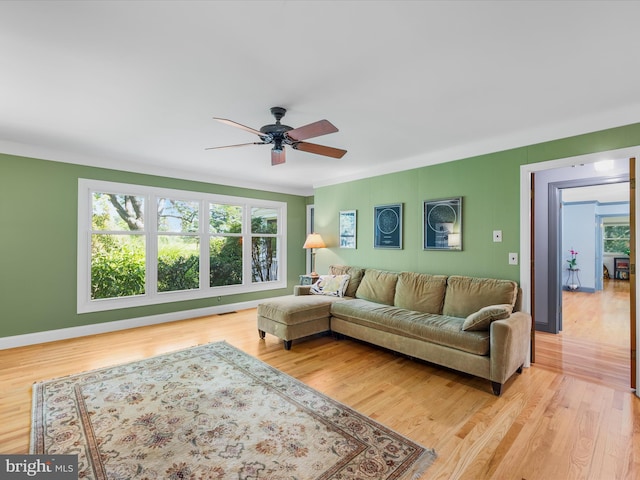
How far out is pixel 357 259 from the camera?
5.27 metres

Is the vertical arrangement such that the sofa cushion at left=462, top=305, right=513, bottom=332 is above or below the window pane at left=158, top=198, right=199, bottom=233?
below

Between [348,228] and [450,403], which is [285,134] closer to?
[450,403]

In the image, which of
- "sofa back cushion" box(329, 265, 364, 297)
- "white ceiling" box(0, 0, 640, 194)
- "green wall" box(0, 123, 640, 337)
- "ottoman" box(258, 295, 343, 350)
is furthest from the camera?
"sofa back cushion" box(329, 265, 364, 297)

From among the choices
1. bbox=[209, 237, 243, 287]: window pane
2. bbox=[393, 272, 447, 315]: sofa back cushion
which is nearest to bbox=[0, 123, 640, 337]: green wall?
bbox=[393, 272, 447, 315]: sofa back cushion

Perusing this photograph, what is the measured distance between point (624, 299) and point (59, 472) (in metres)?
9.46

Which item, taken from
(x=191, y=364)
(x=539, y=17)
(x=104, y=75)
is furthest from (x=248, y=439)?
(x=539, y=17)

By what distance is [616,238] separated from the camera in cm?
1009

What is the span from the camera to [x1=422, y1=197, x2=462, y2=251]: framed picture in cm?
391

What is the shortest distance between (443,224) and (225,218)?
389 cm

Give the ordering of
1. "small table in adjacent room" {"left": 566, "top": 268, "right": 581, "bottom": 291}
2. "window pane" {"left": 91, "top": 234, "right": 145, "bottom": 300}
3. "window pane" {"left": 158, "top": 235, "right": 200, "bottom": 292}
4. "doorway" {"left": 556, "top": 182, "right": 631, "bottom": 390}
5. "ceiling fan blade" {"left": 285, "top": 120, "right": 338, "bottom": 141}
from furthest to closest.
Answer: "small table in adjacent room" {"left": 566, "top": 268, "right": 581, "bottom": 291} < "window pane" {"left": 158, "top": 235, "right": 200, "bottom": 292} < "window pane" {"left": 91, "top": 234, "right": 145, "bottom": 300} < "doorway" {"left": 556, "top": 182, "right": 631, "bottom": 390} < "ceiling fan blade" {"left": 285, "top": 120, "right": 338, "bottom": 141}

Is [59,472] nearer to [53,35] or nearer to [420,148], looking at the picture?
[53,35]

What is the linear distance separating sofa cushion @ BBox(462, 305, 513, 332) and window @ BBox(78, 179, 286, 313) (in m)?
4.31

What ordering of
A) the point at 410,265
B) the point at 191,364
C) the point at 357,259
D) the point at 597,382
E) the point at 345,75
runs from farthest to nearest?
the point at 357,259 < the point at 410,265 < the point at 191,364 < the point at 597,382 < the point at 345,75

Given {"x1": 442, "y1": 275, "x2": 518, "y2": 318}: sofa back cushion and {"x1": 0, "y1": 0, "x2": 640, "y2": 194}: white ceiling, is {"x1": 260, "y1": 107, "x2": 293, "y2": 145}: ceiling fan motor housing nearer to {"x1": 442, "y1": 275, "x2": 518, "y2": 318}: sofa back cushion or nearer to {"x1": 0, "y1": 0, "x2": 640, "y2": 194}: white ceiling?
{"x1": 0, "y1": 0, "x2": 640, "y2": 194}: white ceiling
